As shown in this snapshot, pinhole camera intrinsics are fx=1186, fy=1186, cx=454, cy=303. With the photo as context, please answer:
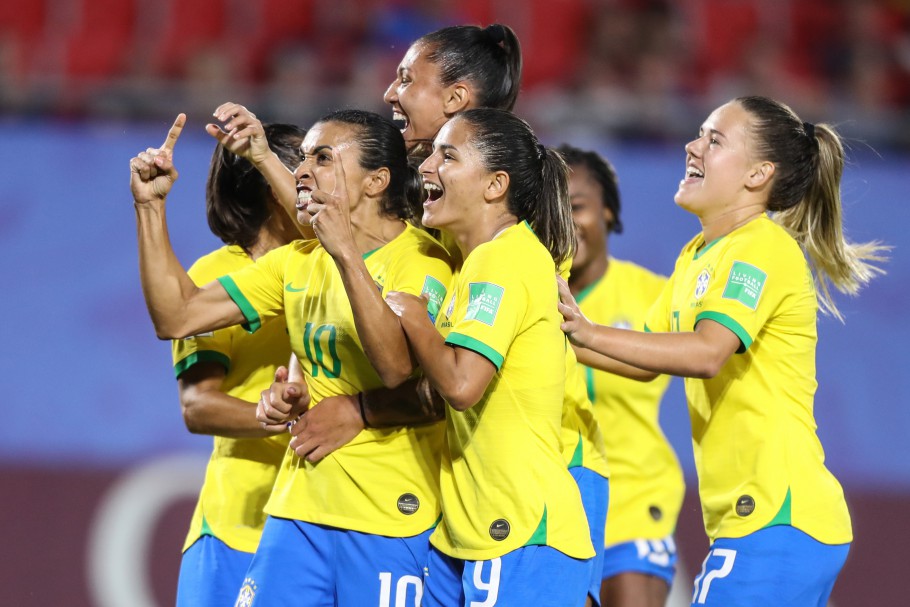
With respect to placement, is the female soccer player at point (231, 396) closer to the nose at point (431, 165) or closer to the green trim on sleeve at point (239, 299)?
the green trim on sleeve at point (239, 299)

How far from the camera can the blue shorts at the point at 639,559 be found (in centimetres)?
448

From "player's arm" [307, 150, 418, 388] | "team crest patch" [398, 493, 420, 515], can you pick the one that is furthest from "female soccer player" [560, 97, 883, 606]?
"team crest patch" [398, 493, 420, 515]

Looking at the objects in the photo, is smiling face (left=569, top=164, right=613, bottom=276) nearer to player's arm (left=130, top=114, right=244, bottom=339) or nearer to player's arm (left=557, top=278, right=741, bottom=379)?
player's arm (left=557, top=278, right=741, bottom=379)

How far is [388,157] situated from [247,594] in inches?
51.0

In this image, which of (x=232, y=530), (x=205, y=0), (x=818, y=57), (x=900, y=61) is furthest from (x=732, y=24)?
(x=232, y=530)

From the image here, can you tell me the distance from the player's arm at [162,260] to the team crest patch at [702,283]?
141 centimetres

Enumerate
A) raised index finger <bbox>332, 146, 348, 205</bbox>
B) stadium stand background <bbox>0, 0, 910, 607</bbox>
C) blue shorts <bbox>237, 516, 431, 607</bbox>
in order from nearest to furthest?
raised index finger <bbox>332, 146, 348, 205</bbox>
blue shorts <bbox>237, 516, 431, 607</bbox>
stadium stand background <bbox>0, 0, 910, 607</bbox>

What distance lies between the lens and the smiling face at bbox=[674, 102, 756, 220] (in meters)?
3.60

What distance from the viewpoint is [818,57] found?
27.9 feet

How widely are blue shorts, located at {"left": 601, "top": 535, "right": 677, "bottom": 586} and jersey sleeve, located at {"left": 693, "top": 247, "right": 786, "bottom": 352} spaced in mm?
1398

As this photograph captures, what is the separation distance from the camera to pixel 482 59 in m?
3.87

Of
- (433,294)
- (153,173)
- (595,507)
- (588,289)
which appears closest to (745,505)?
(595,507)

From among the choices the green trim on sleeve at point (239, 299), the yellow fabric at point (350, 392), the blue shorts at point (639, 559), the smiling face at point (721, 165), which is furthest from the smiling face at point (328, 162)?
the blue shorts at point (639, 559)

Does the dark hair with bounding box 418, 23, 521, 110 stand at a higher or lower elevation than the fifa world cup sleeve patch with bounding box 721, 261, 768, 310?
higher
